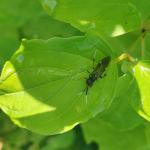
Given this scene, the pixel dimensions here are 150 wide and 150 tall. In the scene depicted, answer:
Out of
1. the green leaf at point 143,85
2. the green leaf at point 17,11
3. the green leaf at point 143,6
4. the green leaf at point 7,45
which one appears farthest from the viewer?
the green leaf at point 17,11

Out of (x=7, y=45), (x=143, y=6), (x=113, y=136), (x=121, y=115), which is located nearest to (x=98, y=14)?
(x=143, y=6)

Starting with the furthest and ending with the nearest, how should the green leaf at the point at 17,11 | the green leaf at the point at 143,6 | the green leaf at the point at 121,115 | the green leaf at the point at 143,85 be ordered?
the green leaf at the point at 17,11, the green leaf at the point at 121,115, the green leaf at the point at 143,6, the green leaf at the point at 143,85

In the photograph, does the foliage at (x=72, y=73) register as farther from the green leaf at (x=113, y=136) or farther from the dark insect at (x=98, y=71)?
the green leaf at (x=113, y=136)

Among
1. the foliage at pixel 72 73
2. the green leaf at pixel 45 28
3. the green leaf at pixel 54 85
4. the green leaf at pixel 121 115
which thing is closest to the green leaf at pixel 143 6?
the foliage at pixel 72 73

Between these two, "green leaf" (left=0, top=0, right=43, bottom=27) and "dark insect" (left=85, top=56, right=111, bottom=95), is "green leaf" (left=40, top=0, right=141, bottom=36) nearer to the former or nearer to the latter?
"dark insect" (left=85, top=56, right=111, bottom=95)

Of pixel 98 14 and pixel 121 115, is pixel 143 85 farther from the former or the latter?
pixel 121 115

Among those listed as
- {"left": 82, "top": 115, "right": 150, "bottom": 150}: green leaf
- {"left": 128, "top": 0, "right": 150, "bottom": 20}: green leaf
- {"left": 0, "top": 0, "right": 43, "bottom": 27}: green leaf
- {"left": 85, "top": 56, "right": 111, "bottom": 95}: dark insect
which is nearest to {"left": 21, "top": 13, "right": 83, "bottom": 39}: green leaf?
{"left": 0, "top": 0, "right": 43, "bottom": 27}: green leaf

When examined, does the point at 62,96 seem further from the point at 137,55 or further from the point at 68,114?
the point at 137,55
